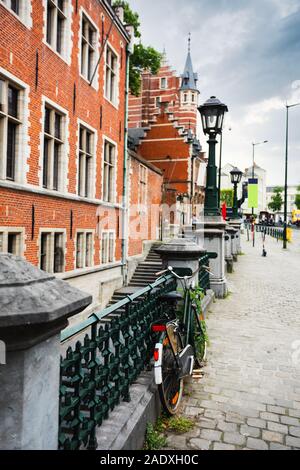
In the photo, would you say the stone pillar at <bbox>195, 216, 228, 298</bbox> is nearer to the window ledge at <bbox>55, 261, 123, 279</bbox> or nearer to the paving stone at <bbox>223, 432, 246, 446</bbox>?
the window ledge at <bbox>55, 261, 123, 279</bbox>

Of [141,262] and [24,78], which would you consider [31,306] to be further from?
[141,262]

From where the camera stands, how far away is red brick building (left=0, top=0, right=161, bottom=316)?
28.6 feet

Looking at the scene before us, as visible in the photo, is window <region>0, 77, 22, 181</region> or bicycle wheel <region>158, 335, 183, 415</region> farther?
window <region>0, 77, 22, 181</region>

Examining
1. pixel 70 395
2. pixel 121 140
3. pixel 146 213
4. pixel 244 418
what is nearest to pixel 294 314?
pixel 244 418

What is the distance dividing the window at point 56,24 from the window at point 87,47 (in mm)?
1259

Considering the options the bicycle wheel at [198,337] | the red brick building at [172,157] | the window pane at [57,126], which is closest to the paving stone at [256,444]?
the bicycle wheel at [198,337]

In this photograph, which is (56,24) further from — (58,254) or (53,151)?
(58,254)

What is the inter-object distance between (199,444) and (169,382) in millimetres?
673

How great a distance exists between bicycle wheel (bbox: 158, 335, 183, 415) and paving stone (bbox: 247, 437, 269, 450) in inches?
32.7

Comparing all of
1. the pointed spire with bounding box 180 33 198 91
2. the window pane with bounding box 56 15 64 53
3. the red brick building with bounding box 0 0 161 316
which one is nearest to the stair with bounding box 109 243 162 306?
the red brick building with bounding box 0 0 161 316

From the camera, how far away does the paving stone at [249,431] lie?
11.8ft

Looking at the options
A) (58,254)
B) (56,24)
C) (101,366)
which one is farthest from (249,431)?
(56,24)

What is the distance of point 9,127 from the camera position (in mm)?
8797
